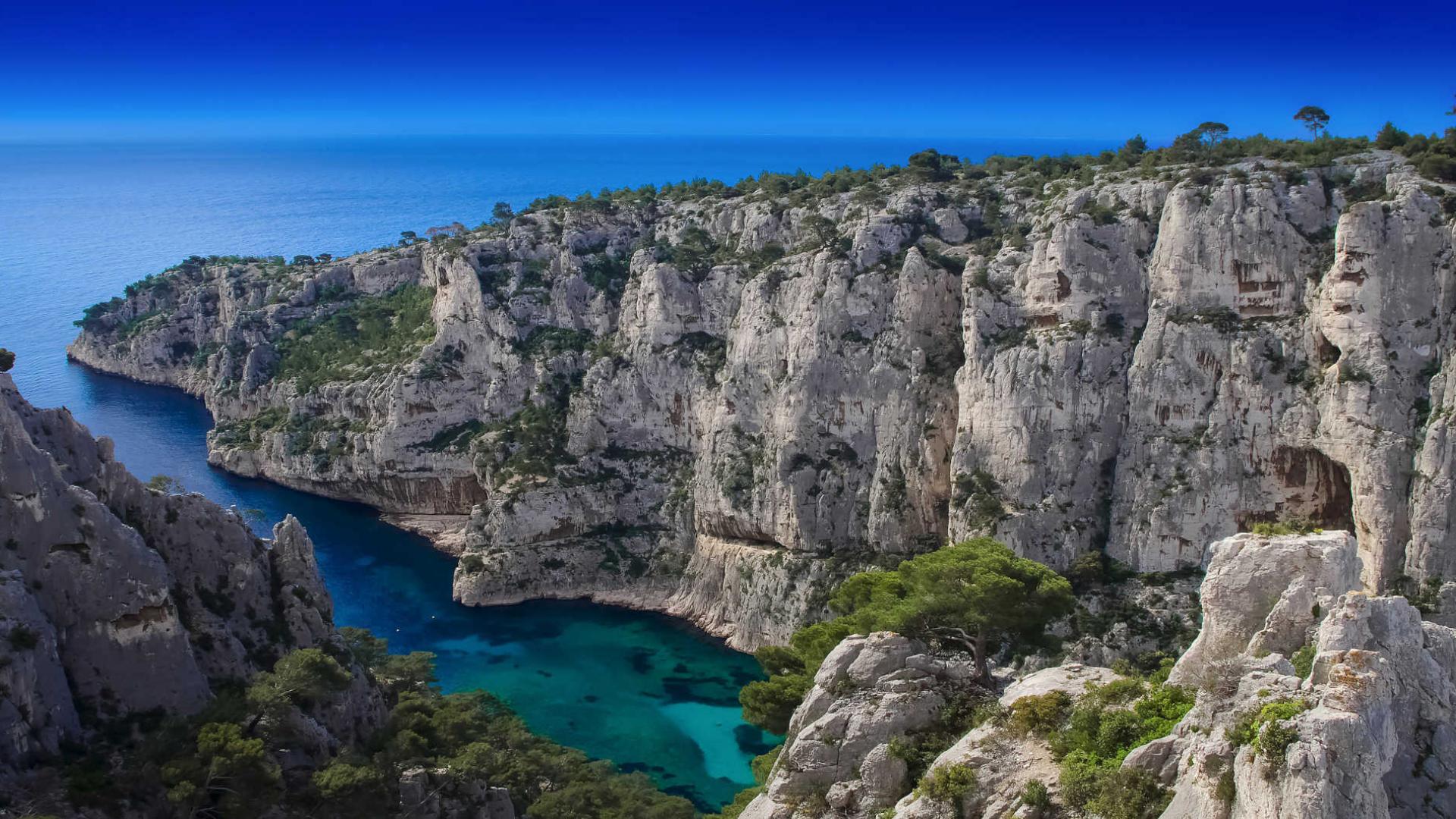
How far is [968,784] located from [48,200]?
20001 cm

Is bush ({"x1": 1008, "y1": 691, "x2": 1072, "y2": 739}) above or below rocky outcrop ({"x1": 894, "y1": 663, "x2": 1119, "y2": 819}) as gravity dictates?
above

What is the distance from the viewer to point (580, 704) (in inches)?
Answer: 1944

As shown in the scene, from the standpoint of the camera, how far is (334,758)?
29.5 meters

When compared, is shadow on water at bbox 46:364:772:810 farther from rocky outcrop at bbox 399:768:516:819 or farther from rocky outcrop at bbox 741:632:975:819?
rocky outcrop at bbox 741:632:975:819

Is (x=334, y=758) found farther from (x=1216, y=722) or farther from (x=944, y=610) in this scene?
(x=1216, y=722)

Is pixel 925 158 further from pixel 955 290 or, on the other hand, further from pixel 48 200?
pixel 48 200

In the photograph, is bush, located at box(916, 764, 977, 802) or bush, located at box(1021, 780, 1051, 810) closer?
bush, located at box(1021, 780, 1051, 810)

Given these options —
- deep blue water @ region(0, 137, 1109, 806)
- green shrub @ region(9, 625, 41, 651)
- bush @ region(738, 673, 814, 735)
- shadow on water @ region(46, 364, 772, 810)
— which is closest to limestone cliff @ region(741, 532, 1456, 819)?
bush @ region(738, 673, 814, 735)

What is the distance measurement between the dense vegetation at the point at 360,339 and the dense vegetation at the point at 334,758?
1512 inches

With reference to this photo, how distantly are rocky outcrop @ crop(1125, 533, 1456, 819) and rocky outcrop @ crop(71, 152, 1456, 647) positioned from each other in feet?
77.8

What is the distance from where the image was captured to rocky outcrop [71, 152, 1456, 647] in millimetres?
42219

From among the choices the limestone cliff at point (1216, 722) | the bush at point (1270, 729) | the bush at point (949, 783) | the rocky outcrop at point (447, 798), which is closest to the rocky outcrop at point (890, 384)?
the limestone cliff at point (1216, 722)

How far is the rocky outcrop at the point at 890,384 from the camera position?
4222 cm

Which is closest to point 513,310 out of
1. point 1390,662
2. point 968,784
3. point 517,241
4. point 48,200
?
point 517,241
